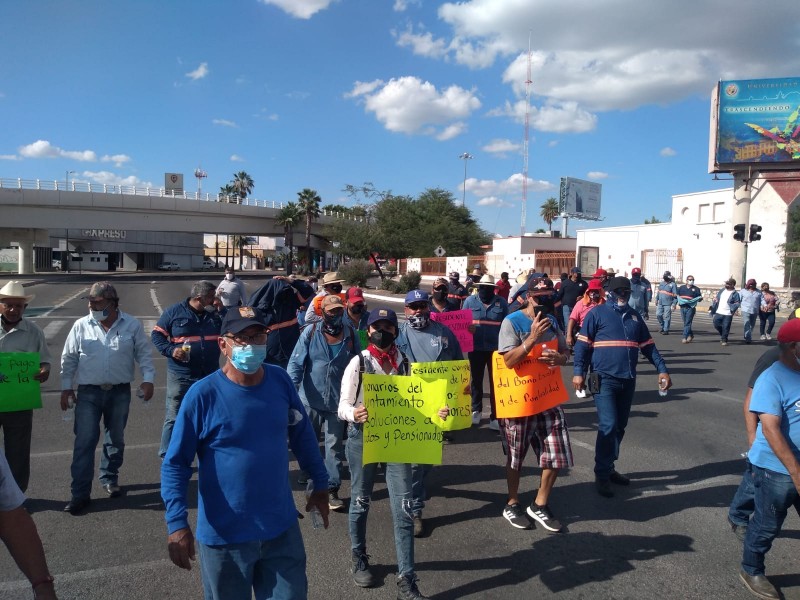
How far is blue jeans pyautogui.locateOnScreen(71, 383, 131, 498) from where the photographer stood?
16.3ft

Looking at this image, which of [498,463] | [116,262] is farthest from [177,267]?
[498,463]

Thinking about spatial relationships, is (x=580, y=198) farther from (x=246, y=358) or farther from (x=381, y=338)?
(x=246, y=358)

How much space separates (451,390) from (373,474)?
31.1 inches

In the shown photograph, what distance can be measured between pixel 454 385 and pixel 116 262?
293ft

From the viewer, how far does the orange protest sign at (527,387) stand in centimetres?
469

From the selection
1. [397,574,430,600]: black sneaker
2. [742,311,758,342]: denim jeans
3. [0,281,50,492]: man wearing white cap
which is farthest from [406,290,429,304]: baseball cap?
[742,311,758,342]: denim jeans

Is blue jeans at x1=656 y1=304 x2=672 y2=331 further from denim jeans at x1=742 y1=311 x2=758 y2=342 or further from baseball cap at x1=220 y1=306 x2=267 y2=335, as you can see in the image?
baseball cap at x1=220 y1=306 x2=267 y2=335

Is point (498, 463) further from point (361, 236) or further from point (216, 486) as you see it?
point (361, 236)

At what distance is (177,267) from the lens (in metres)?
86.8

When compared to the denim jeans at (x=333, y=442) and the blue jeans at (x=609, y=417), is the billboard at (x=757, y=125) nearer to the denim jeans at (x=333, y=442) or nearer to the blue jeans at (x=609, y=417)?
the blue jeans at (x=609, y=417)

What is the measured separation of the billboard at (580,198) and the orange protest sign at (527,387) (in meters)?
60.9

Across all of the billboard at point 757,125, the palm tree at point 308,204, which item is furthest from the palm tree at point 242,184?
the billboard at point 757,125

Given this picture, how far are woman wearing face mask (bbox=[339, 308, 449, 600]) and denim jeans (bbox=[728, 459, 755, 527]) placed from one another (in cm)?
235

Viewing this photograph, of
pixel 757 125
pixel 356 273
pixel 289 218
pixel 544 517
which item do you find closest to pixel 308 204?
pixel 289 218
